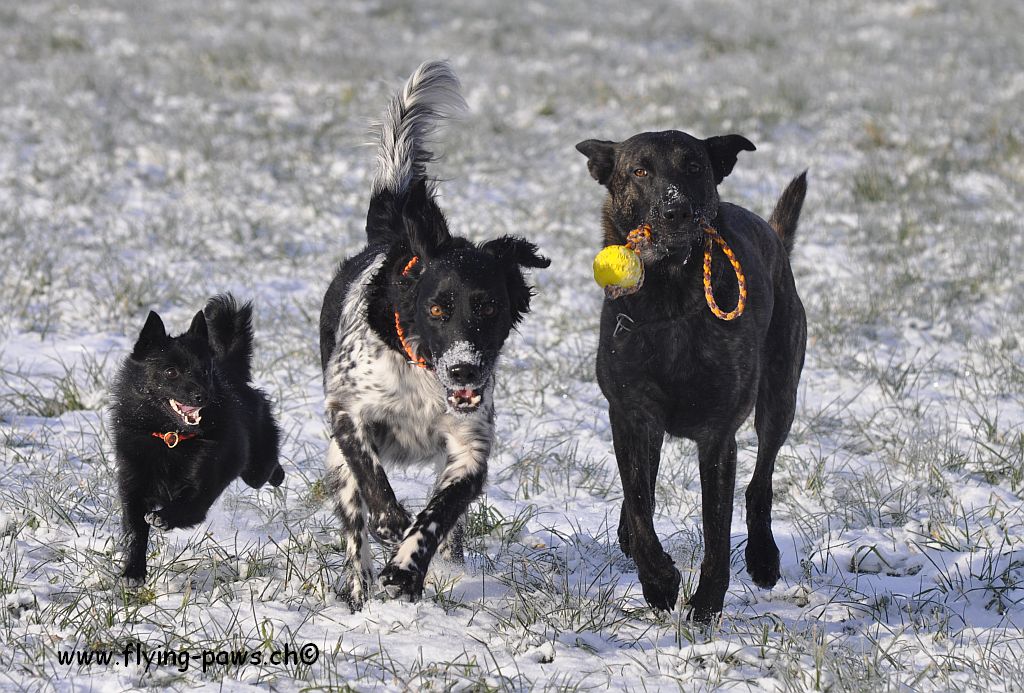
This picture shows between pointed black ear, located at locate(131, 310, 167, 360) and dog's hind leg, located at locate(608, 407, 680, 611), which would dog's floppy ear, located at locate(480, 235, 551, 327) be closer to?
dog's hind leg, located at locate(608, 407, 680, 611)

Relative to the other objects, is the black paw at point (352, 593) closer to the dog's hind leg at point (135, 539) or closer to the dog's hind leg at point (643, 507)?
the dog's hind leg at point (135, 539)

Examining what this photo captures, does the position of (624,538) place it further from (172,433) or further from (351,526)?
(172,433)

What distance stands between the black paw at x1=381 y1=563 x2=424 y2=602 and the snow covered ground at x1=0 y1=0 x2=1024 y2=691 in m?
0.07

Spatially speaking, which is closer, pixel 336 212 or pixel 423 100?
pixel 423 100

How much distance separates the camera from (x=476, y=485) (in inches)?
153

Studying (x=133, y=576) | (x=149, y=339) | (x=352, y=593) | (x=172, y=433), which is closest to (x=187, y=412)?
(x=172, y=433)

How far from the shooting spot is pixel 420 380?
403cm

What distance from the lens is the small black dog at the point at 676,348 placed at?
11.9 ft

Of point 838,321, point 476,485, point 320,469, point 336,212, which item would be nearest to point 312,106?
point 336,212

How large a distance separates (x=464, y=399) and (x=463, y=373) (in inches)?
6.8

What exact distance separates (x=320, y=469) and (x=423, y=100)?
6.05ft

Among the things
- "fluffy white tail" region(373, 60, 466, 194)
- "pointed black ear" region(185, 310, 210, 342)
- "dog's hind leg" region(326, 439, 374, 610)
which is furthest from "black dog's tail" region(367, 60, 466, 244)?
"dog's hind leg" region(326, 439, 374, 610)

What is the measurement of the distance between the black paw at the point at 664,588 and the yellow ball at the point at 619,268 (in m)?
0.98

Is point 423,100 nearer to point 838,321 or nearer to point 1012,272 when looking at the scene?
point 838,321
